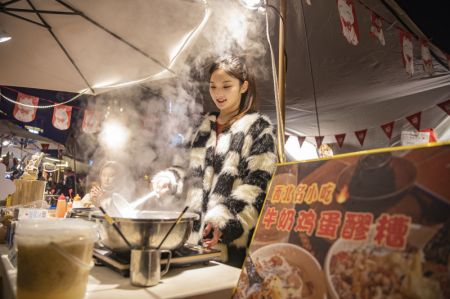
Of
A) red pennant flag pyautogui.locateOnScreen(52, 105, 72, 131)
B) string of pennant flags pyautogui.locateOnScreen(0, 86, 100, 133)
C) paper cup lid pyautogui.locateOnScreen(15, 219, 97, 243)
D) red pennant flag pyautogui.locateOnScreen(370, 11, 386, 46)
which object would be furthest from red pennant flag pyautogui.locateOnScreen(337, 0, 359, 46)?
red pennant flag pyautogui.locateOnScreen(52, 105, 72, 131)

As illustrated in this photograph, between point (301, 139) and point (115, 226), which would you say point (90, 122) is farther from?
point (115, 226)

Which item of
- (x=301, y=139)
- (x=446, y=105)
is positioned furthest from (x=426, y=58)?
(x=301, y=139)

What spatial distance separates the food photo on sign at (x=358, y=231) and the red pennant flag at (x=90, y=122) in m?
10.8

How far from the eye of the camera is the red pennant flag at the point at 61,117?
34.3 ft

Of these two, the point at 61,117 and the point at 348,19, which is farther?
the point at 61,117

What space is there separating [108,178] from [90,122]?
763cm

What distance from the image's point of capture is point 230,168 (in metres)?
1.95

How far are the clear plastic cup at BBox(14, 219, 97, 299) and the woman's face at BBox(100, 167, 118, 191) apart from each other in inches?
112

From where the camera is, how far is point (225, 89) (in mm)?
2150

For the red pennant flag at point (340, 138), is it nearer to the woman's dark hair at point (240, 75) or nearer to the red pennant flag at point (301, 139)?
the red pennant flag at point (301, 139)

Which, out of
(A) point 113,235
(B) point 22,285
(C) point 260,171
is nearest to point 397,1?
(C) point 260,171

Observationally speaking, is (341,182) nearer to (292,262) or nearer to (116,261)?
(292,262)

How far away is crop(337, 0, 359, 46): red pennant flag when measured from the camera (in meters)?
3.27

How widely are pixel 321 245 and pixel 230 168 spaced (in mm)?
1229
